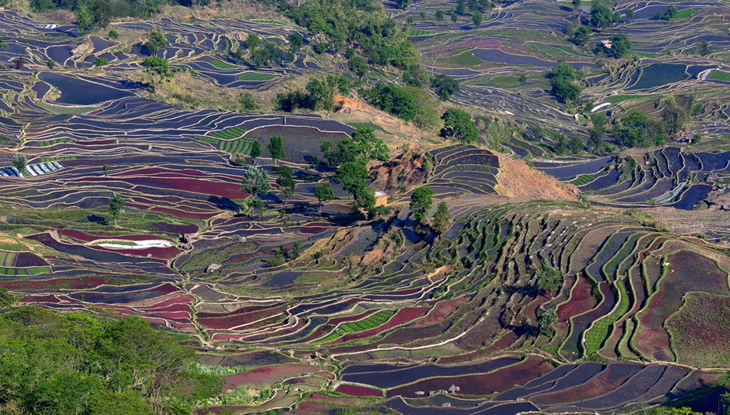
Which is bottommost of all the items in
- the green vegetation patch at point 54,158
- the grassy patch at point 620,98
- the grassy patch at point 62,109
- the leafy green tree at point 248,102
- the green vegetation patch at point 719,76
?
the green vegetation patch at point 54,158

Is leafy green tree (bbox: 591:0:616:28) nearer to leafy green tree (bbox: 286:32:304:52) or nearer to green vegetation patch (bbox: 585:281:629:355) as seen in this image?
leafy green tree (bbox: 286:32:304:52)

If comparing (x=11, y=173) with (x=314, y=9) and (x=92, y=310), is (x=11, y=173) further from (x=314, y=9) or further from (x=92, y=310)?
(x=314, y=9)

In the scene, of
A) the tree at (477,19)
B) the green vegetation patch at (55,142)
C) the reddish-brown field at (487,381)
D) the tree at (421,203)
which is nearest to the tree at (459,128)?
the tree at (421,203)

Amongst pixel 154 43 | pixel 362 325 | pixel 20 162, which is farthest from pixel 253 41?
pixel 362 325

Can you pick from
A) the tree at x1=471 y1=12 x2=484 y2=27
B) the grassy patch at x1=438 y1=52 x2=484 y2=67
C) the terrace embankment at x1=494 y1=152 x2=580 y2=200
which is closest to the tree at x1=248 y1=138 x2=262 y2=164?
the terrace embankment at x1=494 y1=152 x2=580 y2=200

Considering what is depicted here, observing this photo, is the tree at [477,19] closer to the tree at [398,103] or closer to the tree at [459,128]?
the tree at [398,103]

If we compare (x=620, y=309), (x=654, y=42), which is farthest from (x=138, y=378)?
(x=654, y=42)
